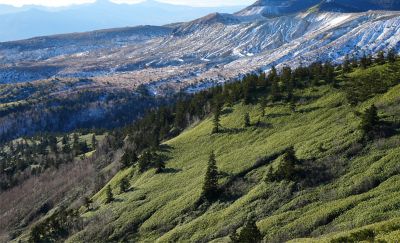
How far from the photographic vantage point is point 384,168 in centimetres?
5578

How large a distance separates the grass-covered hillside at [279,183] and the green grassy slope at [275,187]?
0.60ft

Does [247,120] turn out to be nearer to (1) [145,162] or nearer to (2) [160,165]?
(2) [160,165]

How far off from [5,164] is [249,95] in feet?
384

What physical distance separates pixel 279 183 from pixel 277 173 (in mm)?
1913

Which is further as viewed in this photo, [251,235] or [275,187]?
[275,187]

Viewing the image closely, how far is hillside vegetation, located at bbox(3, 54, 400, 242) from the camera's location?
166 ft

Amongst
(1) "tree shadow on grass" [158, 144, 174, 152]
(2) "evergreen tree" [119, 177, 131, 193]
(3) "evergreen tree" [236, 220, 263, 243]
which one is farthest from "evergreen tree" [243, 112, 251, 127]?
(3) "evergreen tree" [236, 220, 263, 243]

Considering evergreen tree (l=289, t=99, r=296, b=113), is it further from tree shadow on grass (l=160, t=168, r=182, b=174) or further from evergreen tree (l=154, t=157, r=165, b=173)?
evergreen tree (l=154, t=157, r=165, b=173)

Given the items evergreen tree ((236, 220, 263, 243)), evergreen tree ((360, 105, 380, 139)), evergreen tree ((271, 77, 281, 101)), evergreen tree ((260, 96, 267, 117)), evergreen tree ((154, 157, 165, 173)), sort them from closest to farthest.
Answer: evergreen tree ((236, 220, 263, 243)) < evergreen tree ((360, 105, 380, 139)) < evergreen tree ((154, 157, 165, 173)) < evergreen tree ((260, 96, 267, 117)) < evergreen tree ((271, 77, 281, 101))

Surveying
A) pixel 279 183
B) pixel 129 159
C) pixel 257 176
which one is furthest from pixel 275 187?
pixel 129 159

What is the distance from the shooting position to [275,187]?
6253cm

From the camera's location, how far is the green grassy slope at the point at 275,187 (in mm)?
49469

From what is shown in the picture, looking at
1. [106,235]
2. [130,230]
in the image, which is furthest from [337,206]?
[106,235]

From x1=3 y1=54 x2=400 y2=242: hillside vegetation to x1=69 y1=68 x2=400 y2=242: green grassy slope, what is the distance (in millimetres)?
210
